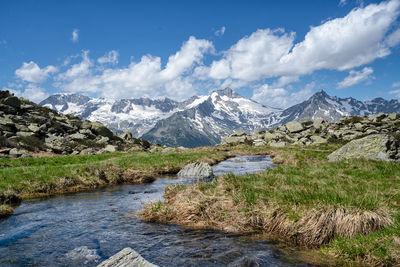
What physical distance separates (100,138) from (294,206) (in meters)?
59.9

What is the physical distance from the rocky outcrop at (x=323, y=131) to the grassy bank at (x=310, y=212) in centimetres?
5772

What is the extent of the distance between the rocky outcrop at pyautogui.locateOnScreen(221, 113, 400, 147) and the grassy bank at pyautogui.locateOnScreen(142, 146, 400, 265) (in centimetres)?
5772

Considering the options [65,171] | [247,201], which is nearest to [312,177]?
[247,201]

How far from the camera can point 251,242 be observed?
9461 millimetres

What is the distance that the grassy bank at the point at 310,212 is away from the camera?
26.0 ft

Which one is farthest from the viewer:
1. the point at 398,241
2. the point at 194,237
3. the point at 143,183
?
the point at 143,183

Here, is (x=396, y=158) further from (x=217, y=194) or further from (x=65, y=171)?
(x=65, y=171)

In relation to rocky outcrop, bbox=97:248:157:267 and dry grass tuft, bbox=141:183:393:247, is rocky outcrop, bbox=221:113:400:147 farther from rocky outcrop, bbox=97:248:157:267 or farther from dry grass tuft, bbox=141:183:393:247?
rocky outcrop, bbox=97:248:157:267

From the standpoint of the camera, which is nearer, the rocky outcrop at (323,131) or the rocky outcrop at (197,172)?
the rocky outcrop at (197,172)

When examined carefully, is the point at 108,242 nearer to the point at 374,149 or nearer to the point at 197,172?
the point at 197,172

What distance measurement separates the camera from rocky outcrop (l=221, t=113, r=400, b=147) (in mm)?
69312

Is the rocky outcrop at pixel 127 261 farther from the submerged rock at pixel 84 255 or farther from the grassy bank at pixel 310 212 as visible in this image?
the grassy bank at pixel 310 212

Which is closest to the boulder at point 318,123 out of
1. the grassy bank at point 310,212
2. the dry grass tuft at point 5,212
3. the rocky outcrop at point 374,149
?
the rocky outcrop at point 374,149

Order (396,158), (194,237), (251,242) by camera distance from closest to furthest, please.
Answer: (251,242)
(194,237)
(396,158)
